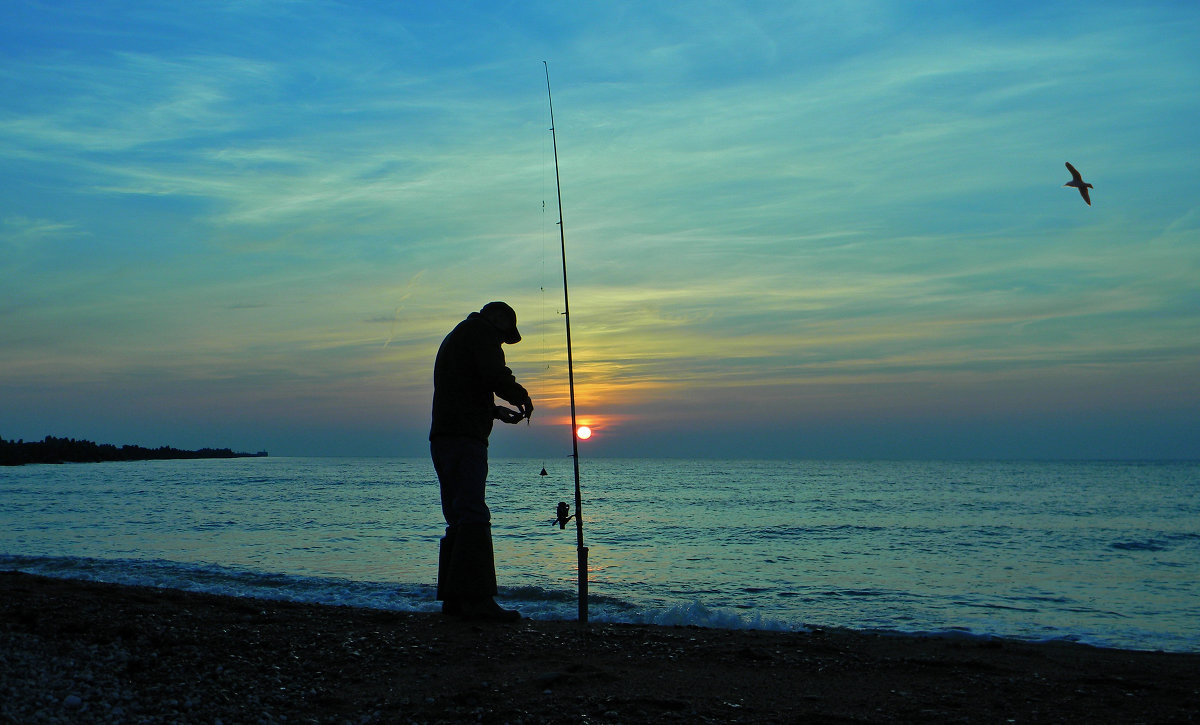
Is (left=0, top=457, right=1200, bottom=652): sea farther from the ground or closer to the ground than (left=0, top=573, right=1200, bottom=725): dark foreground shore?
closer to the ground

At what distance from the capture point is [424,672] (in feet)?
15.5

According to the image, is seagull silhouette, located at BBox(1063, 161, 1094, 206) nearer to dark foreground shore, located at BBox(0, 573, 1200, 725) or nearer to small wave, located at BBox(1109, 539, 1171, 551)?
dark foreground shore, located at BBox(0, 573, 1200, 725)

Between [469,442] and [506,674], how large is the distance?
6.83 ft

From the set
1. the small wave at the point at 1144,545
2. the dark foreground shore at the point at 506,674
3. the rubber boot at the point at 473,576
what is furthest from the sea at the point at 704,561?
the dark foreground shore at the point at 506,674

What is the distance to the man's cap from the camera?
258 inches

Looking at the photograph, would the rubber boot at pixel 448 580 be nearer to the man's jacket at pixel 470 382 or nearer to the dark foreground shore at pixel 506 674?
the dark foreground shore at pixel 506 674

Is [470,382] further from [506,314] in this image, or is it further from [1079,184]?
[1079,184]

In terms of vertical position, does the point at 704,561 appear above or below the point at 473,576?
below

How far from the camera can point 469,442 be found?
634 cm

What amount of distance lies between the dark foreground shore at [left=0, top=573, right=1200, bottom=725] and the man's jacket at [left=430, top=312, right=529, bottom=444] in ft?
4.94

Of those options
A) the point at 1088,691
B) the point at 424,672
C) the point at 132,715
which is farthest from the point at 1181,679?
the point at 132,715

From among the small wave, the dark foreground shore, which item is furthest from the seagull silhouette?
the small wave

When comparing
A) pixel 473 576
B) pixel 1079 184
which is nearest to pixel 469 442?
pixel 473 576

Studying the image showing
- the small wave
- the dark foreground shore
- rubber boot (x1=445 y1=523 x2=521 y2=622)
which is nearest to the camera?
the dark foreground shore
